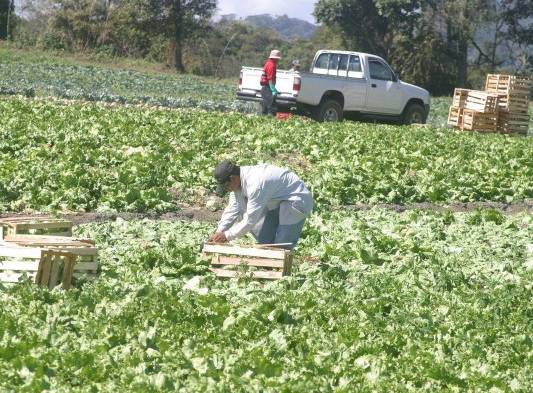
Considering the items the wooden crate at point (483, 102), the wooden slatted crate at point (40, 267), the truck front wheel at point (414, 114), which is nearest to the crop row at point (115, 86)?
the truck front wheel at point (414, 114)

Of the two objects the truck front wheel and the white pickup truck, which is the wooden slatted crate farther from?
the truck front wheel

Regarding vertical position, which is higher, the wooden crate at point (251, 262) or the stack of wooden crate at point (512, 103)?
the stack of wooden crate at point (512, 103)

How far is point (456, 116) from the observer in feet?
95.4

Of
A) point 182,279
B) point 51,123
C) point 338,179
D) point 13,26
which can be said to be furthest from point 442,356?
point 13,26

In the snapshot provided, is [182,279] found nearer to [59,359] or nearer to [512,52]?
[59,359]

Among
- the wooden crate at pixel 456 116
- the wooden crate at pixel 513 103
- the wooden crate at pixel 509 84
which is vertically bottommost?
the wooden crate at pixel 456 116

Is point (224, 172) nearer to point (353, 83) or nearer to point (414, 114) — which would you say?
point (353, 83)

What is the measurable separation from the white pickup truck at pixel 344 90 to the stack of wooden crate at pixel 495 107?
1128 mm

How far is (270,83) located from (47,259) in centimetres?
1671

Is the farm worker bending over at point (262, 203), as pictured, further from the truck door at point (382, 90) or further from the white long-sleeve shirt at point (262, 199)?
the truck door at point (382, 90)

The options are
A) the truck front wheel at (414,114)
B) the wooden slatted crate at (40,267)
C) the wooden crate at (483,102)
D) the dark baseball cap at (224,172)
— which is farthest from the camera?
the truck front wheel at (414,114)

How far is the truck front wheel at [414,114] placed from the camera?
95.3 ft

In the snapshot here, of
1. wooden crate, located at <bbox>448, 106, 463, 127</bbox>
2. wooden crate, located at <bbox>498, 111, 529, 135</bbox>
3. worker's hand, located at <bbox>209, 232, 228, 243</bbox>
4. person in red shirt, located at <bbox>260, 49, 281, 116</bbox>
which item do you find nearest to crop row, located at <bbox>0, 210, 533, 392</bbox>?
worker's hand, located at <bbox>209, 232, 228, 243</bbox>

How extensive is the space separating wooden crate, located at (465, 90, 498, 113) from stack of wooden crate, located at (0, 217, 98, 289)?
1888cm
